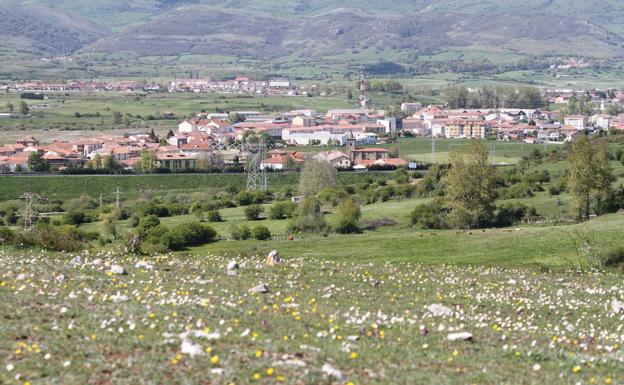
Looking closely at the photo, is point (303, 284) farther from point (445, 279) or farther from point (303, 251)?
point (303, 251)

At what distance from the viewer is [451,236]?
38.0 metres

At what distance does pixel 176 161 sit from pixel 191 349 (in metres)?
97.3

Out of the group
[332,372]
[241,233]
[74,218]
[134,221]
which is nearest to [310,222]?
[241,233]

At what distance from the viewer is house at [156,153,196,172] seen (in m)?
105

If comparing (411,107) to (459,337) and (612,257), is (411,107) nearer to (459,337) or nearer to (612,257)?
(612,257)

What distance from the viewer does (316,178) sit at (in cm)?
7525

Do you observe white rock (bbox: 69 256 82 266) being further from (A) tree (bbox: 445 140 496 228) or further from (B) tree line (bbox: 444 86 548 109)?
(B) tree line (bbox: 444 86 548 109)

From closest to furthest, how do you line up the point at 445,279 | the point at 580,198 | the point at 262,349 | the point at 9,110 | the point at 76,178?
the point at 262,349
the point at 445,279
the point at 580,198
the point at 76,178
the point at 9,110

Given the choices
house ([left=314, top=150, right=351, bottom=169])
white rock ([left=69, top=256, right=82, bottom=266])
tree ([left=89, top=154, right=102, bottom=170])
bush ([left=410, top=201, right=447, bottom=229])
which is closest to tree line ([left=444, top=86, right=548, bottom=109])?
house ([left=314, top=150, right=351, bottom=169])

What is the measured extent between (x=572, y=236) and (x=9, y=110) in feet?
494

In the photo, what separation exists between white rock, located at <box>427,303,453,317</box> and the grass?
18 cm

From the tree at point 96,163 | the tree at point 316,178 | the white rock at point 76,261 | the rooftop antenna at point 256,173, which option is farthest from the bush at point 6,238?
the tree at point 96,163

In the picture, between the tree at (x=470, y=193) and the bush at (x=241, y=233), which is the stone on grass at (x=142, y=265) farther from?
the tree at (x=470, y=193)

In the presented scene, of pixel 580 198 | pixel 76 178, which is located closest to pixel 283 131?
pixel 76 178
